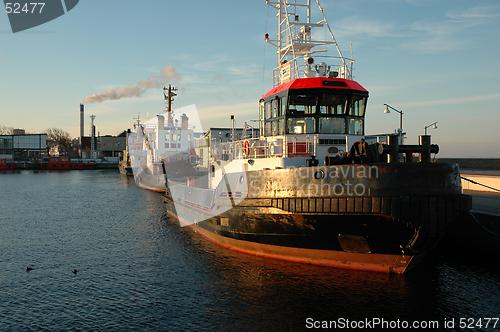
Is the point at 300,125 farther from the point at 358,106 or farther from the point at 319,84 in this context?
the point at 358,106

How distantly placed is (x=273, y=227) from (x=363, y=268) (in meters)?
3.11

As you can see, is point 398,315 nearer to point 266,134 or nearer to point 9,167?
point 266,134

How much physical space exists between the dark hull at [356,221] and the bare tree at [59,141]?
15972cm

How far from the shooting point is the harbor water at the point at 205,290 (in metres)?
11.2

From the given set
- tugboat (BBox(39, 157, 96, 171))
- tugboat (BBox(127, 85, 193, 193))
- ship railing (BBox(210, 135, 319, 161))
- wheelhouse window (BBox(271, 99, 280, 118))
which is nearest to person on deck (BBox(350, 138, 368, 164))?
ship railing (BBox(210, 135, 319, 161))

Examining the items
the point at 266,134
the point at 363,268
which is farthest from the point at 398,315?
the point at 266,134

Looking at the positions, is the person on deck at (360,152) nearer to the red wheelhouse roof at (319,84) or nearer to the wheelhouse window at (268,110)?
→ the red wheelhouse roof at (319,84)

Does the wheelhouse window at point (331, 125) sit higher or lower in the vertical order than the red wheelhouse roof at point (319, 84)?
lower

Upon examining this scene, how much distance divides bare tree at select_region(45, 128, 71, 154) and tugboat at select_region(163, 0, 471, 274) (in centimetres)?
15651

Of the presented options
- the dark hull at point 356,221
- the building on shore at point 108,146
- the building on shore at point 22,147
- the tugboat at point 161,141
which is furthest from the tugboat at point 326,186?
the building on shore at point 108,146

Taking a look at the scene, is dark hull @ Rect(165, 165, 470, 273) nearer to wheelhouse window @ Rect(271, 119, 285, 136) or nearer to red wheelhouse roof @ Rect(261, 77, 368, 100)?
wheelhouse window @ Rect(271, 119, 285, 136)

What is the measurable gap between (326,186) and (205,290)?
4915mm

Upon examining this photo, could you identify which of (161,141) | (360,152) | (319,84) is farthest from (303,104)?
(161,141)

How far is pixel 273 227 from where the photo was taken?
1427 cm
